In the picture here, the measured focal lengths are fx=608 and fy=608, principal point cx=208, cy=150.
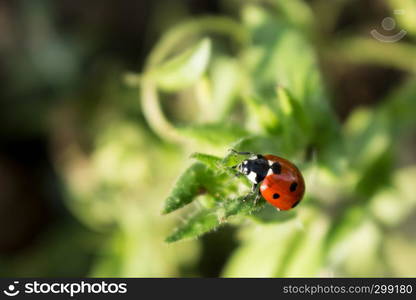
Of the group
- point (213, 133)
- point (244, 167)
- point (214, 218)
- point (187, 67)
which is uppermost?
point (187, 67)

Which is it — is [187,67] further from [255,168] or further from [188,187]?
[188,187]

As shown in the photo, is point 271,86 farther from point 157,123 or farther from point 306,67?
point 157,123

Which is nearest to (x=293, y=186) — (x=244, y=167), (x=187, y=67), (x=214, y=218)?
(x=244, y=167)

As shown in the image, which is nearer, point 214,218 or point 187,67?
point 214,218

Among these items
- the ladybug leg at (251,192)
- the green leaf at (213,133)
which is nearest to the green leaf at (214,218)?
the ladybug leg at (251,192)

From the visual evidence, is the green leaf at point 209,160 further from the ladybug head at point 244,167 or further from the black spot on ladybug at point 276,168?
the black spot on ladybug at point 276,168

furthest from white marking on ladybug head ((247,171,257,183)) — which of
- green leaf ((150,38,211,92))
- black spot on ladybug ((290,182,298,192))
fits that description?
green leaf ((150,38,211,92))

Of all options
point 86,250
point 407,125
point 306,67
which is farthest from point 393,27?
point 86,250
